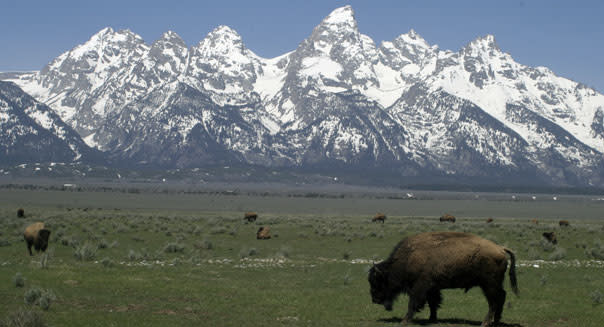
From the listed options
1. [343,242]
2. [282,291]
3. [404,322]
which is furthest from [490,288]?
[343,242]

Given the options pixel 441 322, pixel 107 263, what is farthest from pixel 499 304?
pixel 107 263

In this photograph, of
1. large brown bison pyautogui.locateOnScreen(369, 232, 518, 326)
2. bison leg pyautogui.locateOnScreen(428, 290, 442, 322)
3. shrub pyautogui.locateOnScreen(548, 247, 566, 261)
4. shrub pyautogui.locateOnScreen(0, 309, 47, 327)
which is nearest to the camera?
shrub pyautogui.locateOnScreen(0, 309, 47, 327)

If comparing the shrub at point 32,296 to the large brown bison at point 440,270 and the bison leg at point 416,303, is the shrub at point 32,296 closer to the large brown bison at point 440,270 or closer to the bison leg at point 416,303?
the large brown bison at point 440,270

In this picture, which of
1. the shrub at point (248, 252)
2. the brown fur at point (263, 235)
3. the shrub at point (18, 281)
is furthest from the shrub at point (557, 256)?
the shrub at point (18, 281)

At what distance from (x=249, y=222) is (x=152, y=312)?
1983 inches

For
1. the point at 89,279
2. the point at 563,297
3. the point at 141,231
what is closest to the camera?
the point at 563,297

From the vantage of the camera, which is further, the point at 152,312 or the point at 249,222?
the point at 249,222

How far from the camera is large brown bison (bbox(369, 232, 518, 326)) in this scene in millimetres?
18281

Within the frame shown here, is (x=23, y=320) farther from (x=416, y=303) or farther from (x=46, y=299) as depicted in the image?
(x=416, y=303)

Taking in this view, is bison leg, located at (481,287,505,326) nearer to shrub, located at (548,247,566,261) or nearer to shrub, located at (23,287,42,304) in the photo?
shrub, located at (23,287,42,304)

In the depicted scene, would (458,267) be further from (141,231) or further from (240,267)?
(141,231)

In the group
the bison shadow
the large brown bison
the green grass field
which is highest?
the large brown bison

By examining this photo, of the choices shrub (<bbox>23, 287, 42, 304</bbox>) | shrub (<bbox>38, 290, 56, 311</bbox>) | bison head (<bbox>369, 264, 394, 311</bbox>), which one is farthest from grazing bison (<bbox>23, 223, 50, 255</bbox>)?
bison head (<bbox>369, 264, 394, 311</bbox>)

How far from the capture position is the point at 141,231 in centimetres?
5466
